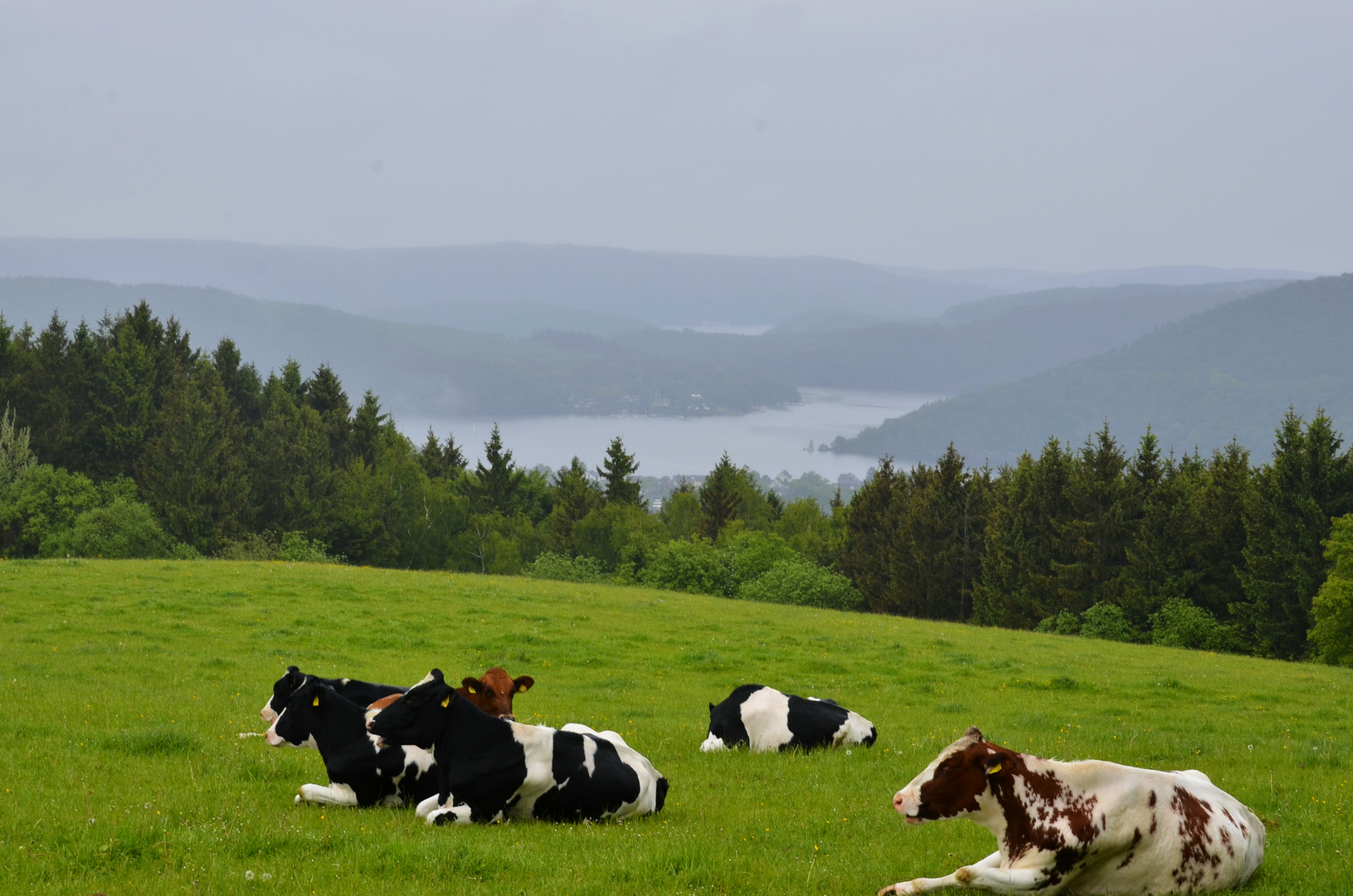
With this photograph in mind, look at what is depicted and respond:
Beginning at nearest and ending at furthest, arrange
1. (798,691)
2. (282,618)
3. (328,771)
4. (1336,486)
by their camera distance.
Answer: (328,771) → (798,691) → (282,618) → (1336,486)

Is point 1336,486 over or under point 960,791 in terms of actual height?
over

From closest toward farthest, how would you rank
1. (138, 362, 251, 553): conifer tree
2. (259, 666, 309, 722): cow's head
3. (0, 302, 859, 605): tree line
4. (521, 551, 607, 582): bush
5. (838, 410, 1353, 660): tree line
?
(259, 666, 309, 722): cow's head, (838, 410, 1353, 660): tree line, (0, 302, 859, 605): tree line, (521, 551, 607, 582): bush, (138, 362, 251, 553): conifer tree

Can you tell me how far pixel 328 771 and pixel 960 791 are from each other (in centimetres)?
537

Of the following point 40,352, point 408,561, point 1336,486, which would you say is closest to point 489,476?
point 408,561

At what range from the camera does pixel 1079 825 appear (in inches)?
248

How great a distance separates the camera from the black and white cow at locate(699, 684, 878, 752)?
11828 mm

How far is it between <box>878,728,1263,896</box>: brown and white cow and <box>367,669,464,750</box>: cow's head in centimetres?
371

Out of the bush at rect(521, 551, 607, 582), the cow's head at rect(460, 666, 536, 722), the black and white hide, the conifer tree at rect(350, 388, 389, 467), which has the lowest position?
the bush at rect(521, 551, 607, 582)

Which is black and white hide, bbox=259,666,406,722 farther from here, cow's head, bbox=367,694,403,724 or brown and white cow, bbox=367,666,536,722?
brown and white cow, bbox=367,666,536,722

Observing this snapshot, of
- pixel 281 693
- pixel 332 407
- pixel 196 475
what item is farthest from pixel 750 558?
pixel 281 693

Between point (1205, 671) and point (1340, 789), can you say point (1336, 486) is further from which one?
point (1340, 789)

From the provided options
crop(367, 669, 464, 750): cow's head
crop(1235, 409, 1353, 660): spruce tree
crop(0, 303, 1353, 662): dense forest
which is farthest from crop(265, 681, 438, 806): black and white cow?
crop(1235, 409, 1353, 660): spruce tree

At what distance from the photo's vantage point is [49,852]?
6559mm

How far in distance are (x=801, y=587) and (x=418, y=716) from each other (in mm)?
55184
